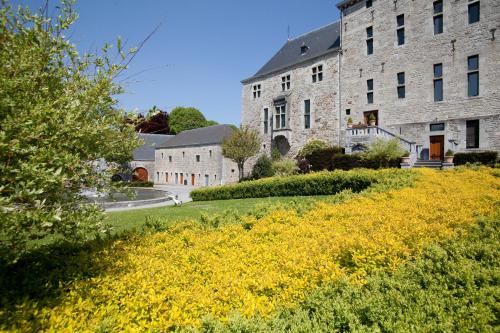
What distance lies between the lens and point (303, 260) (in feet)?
15.1

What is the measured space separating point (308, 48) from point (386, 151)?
1747 cm

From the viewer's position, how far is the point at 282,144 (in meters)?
30.7

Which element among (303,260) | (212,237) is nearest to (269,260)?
(303,260)

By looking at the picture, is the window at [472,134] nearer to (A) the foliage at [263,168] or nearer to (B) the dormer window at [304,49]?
(A) the foliage at [263,168]

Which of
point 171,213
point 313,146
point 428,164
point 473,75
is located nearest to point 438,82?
point 473,75

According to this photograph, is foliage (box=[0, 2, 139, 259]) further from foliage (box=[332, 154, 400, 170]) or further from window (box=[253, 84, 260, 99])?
window (box=[253, 84, 260, 99])

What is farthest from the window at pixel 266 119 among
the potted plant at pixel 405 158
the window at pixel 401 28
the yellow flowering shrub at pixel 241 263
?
the yellow flowering shrub at pixel 241 263

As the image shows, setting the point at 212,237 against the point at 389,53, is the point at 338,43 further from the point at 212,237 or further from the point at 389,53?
the point at 212,237

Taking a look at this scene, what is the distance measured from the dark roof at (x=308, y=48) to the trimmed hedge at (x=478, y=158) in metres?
13.9

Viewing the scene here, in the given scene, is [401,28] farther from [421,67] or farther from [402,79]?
[402,79]

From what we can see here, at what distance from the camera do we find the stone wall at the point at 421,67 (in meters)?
18.1

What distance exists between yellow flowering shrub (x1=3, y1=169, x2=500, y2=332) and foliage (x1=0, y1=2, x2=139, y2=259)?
0.88 meters

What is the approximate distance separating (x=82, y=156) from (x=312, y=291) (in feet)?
11.9

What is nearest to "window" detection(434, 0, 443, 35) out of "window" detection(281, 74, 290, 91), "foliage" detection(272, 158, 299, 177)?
"window" detection(281, 74, 290, 91)
